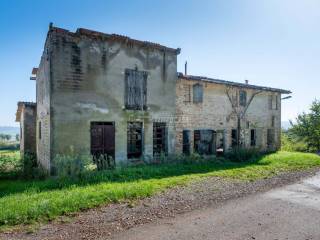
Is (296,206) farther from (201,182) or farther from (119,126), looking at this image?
(119,126)

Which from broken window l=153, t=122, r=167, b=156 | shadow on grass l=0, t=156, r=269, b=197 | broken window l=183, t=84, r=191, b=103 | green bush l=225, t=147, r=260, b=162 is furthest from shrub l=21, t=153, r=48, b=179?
green bush l=225, t=147, r=260, b=162

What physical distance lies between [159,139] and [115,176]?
177 inches

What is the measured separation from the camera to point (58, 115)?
1070 cm

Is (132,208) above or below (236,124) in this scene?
below

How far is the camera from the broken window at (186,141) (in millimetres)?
15273

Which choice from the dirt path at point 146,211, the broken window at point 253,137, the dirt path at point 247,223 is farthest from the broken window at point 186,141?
the dirt path at point 247,223

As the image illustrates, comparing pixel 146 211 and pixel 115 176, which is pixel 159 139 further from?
pixel 146 211

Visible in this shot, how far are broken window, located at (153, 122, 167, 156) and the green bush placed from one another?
4.58 metres

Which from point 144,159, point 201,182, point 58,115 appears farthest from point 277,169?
point 58,115

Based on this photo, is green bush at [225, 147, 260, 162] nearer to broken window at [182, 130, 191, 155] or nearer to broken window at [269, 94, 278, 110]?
broken window at [182, 130, 191, 155]

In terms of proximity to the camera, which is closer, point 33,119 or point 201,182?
point 201,182

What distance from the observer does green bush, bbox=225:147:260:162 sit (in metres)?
15.4

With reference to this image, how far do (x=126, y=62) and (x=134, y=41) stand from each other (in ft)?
3.73

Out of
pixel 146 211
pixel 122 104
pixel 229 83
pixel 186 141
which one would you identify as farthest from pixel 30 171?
pixel 229 83
